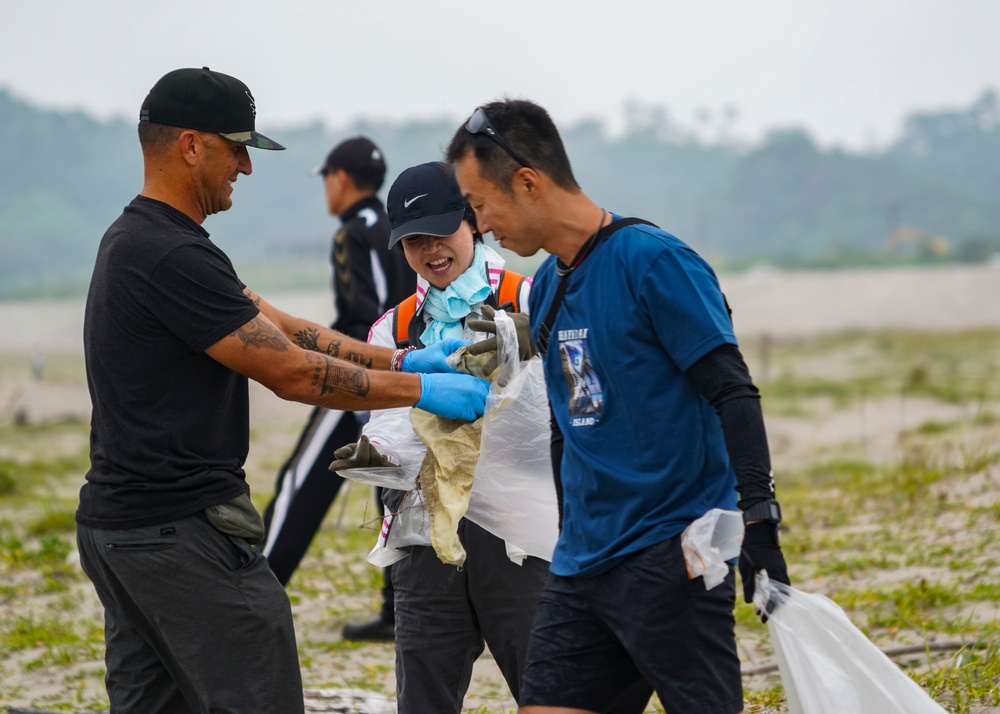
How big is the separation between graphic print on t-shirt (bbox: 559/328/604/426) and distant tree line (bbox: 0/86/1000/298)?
3020 inches

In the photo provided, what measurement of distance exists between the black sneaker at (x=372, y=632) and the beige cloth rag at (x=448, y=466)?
7.74 feet

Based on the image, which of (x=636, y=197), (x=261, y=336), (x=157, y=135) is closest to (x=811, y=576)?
(x=261, y=336)

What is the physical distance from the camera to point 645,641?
91.7 inches

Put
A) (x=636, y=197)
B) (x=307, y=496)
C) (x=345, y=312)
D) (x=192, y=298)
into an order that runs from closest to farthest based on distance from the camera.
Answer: (x=192, y=298), (x=307, y=496), (x=345, y=312), (x=636, y=197)

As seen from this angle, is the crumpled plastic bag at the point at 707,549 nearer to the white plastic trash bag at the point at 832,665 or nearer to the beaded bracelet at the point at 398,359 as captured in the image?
the white plastic trash bag at the point at 832,665

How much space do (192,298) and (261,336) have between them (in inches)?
7.3

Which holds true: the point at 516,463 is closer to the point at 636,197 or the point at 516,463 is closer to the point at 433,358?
the point at 433,358

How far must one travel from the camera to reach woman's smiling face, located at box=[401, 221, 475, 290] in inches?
124

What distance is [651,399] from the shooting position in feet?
Answer: 7.63

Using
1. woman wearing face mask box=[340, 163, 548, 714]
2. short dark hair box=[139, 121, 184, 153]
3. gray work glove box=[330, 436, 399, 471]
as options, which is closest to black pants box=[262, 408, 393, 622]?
woman wearing face mask box=[340, 163, 548, 714]

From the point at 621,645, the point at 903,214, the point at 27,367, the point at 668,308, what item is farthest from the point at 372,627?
the point at 903,214

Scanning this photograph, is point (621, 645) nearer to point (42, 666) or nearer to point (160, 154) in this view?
point (160, 154)

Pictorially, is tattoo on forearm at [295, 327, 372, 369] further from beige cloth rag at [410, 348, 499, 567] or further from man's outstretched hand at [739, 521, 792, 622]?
man's outstretched hand at [739, 521, 792, 622]

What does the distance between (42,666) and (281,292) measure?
6166cm
